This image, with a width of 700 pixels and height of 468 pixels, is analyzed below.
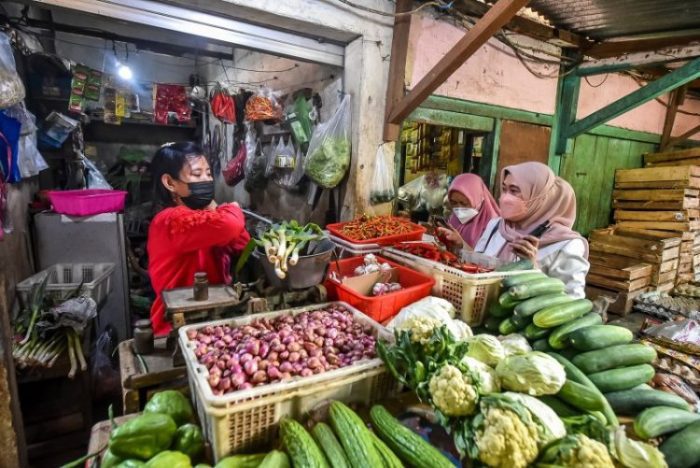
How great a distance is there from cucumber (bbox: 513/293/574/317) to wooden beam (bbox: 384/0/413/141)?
243 cm

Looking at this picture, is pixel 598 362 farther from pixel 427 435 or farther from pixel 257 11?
pixel 257 11

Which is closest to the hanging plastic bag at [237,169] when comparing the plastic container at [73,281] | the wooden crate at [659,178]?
the plastic container at [73,281]

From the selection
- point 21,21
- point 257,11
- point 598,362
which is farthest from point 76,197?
point 598,362

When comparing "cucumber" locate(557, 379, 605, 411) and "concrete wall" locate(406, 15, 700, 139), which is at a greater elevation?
"concrete wall" locate(406, 15, 700, 139)

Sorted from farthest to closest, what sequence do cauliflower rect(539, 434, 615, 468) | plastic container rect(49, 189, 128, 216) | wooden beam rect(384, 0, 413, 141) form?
plastic container rect(49, 189, 128, 216) → wooden beam rect(384, 0, 413, 141) → cauliflower rect(539, 434, 615, 468)

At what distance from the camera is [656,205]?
5.98m

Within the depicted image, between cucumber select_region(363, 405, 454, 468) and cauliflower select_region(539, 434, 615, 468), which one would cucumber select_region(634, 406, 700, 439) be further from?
cucumber select_region(363, 405, 454, 468)

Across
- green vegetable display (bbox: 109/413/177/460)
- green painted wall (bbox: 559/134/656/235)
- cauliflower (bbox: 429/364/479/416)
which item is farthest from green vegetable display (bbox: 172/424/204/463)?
green painted wall (bbox: 559/134/656/235)

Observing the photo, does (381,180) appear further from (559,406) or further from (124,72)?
(124,72)

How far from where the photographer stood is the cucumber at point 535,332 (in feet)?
5.64

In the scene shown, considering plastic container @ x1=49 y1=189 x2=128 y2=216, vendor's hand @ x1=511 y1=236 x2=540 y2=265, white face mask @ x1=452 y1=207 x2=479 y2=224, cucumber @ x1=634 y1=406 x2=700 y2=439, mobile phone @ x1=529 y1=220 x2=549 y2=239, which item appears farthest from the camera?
plastic container @ x1=49 y1=189 x2=128 y2=216

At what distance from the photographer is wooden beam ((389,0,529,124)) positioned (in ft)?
8.35

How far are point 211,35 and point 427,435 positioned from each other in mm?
3252

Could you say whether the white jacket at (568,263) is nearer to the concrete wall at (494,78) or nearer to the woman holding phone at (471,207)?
the woman holding phone at (471,207)
